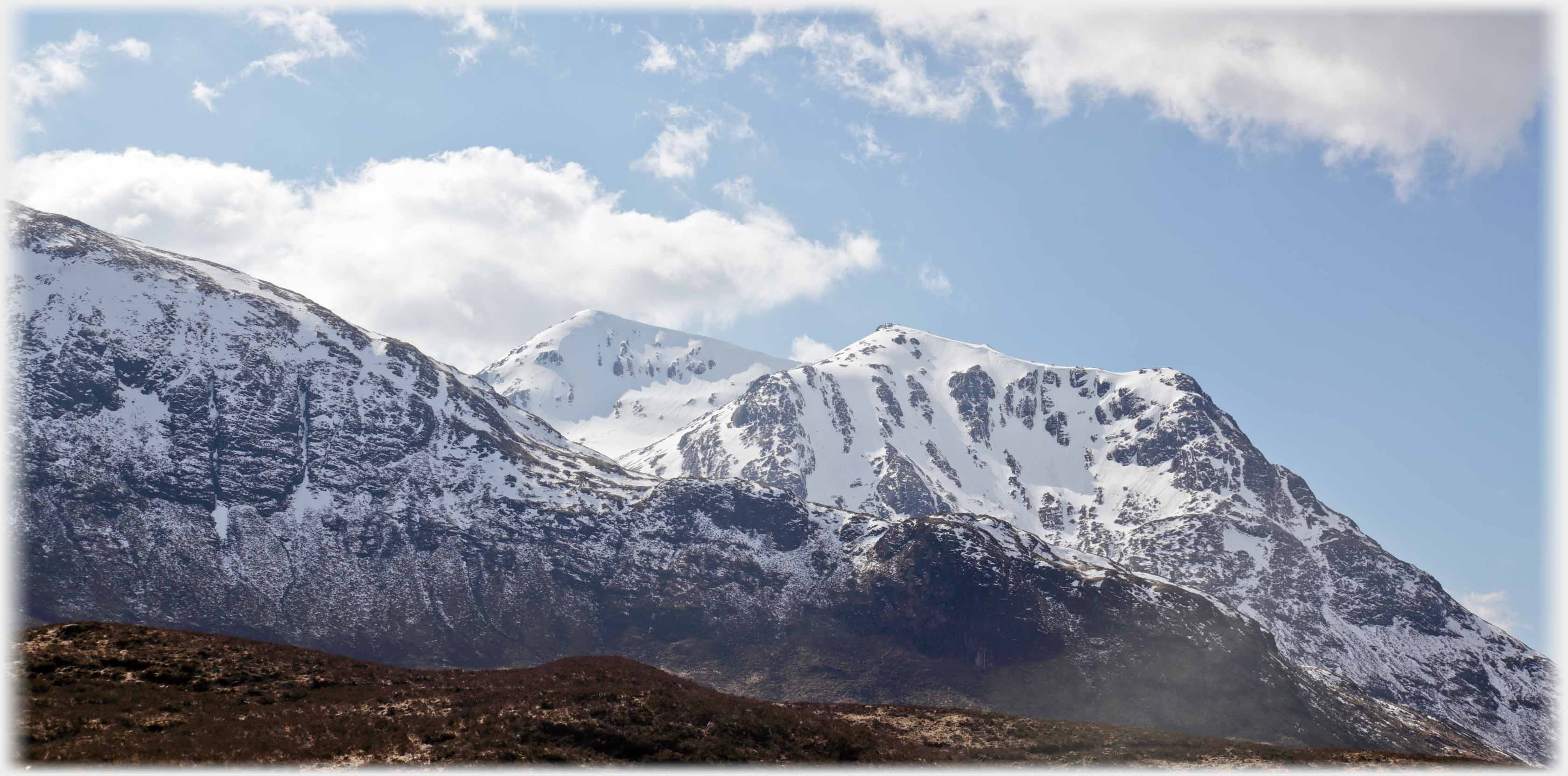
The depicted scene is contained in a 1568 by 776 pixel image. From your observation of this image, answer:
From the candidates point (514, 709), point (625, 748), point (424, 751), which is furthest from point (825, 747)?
point (424, 751)

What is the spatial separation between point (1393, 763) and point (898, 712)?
118ft

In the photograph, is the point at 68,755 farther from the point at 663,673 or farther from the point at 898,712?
the point at 898,712

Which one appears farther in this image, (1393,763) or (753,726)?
(1393,763)

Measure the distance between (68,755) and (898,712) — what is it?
58.6m

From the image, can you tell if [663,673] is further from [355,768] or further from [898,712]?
[355,768]

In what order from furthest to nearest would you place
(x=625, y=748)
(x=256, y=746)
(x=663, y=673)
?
(x=663, y=673), (x=625, y=748), (x=256, y=746)

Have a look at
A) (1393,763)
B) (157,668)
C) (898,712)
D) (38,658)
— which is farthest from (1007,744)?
(38,658)

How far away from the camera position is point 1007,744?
81500mm

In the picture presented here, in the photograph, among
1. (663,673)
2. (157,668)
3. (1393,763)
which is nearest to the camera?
(157,668)

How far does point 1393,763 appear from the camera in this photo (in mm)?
77500

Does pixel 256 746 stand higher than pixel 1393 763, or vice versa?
pixel 1393 763

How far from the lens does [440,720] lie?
66938mm

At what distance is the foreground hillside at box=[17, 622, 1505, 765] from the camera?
60531mm

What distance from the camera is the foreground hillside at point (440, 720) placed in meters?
60.5
